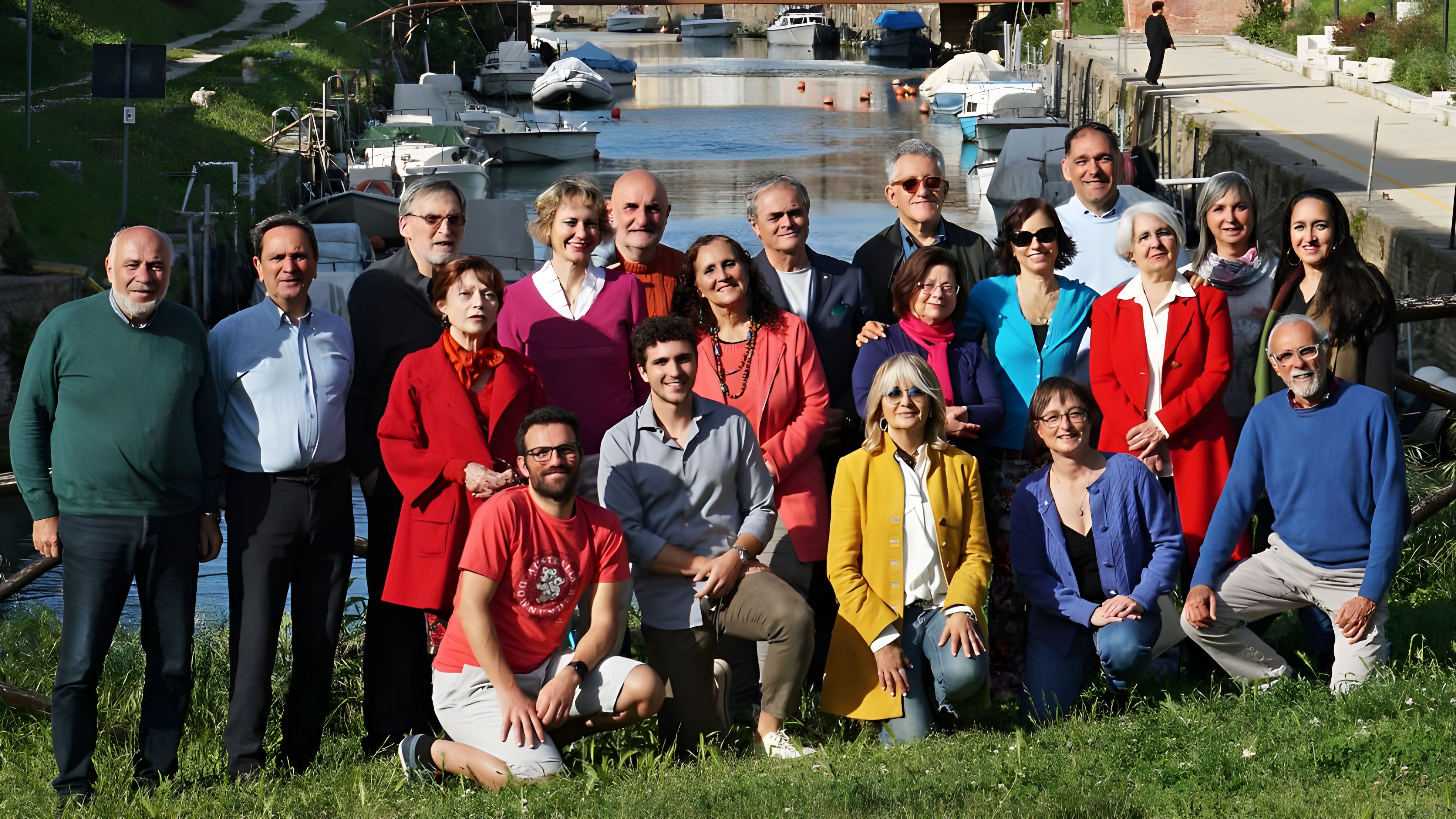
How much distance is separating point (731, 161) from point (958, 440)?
35349 millimetres

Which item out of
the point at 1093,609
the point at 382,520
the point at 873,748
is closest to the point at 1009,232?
the point at 1093,609

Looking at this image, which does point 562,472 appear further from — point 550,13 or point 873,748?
point 550,13

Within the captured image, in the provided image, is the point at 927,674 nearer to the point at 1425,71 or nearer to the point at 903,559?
the point at 903,559

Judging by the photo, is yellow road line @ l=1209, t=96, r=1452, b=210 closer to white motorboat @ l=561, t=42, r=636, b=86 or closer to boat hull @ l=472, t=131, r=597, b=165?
boat hull @ l=472, t=131, r=597, b=165

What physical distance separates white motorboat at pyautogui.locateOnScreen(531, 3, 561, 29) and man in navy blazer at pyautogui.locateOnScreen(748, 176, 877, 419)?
89.3m

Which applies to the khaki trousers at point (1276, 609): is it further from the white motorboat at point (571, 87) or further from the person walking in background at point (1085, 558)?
the white motorboat at point (571, 87)

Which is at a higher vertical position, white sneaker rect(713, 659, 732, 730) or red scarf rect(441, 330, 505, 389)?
red scarf rect(441, 330, 505, 389)

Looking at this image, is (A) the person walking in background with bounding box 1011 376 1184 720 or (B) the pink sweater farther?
(B) the pink sweater

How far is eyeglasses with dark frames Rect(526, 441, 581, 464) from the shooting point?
14.5 ft

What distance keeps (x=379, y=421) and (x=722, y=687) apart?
1.50m

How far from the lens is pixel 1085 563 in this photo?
4875mm

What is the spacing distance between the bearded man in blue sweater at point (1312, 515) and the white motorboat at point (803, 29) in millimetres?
83164

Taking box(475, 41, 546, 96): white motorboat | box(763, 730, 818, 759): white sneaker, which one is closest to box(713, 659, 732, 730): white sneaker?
box(763, 730, 818, 759): white sneaker

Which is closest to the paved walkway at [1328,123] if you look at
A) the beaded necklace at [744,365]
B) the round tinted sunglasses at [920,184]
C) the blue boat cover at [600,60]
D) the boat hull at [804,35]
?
the round tinted sunglasses at [920,184]
